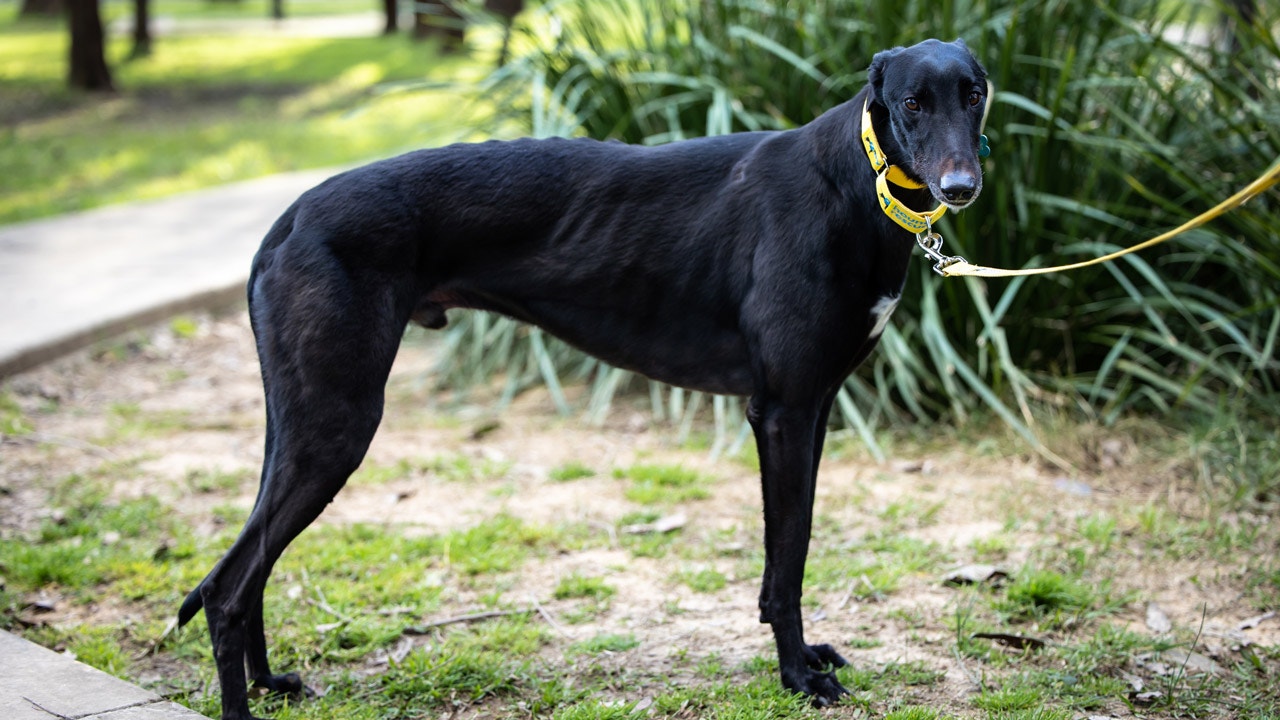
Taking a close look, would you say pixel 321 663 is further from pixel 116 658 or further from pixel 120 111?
pixel 120 111

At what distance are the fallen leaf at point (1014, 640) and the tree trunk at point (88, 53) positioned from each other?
15.2m

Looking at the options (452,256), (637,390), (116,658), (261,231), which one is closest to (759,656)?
(452,256)

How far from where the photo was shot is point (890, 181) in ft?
8.79

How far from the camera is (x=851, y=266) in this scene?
2756 millimetres

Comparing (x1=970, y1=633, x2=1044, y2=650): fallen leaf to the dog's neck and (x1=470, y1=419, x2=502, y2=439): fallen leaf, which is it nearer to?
the dog's neck

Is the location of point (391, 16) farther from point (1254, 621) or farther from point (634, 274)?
point (1254, 621)

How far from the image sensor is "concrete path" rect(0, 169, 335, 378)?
5.79 m

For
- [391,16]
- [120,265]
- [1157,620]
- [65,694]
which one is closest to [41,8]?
[391,16]

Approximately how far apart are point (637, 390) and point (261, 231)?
12.0 ft

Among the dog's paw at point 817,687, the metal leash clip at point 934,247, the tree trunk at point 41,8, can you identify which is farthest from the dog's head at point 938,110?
the tree trunk at point 41,8

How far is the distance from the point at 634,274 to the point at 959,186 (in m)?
0.91

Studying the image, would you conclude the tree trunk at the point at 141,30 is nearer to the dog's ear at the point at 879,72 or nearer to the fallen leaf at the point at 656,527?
the fallen leaf at the point at 656,527

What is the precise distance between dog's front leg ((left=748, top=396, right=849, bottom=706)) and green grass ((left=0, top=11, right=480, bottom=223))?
356cm

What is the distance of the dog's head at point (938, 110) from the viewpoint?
2414 millimetres
